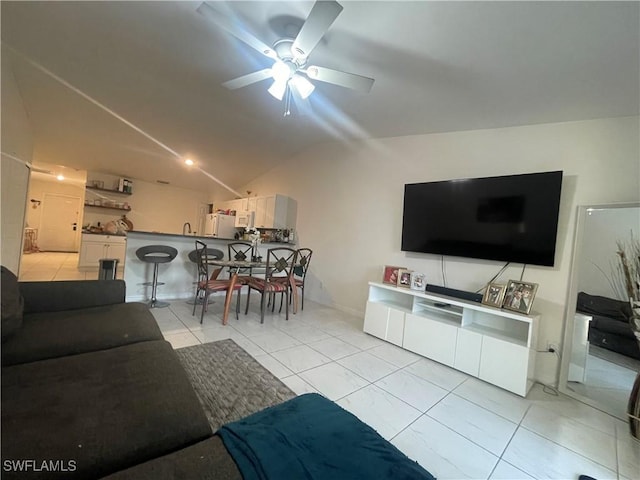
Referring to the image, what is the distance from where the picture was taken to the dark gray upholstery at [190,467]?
63 centimetres

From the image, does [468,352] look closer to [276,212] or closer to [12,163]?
[276,212]

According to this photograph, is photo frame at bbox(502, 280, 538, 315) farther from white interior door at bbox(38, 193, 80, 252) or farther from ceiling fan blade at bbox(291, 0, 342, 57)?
white interior door at bbox(38, 193, 80, 252)

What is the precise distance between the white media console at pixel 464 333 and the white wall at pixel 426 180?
14.2 inches

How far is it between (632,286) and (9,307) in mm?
3856

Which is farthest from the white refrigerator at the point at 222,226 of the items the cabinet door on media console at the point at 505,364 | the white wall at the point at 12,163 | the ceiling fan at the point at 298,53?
the cabinet door on media console at the point at 505,364

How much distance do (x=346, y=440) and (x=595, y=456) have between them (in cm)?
177

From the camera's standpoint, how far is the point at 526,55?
1.86 m

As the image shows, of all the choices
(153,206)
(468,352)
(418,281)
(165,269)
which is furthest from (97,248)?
(468,352)

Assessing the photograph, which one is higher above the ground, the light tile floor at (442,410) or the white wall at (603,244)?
the white wall at (603,244)

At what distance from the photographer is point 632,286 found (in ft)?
6.15

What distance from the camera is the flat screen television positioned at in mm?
2320

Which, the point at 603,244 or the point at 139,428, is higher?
the point at 603,244

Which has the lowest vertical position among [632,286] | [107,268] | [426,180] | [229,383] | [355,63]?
[229,383]

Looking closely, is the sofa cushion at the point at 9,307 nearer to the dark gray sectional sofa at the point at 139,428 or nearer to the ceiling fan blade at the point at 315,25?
the dark gray sectional sofa at the point at 139,428
